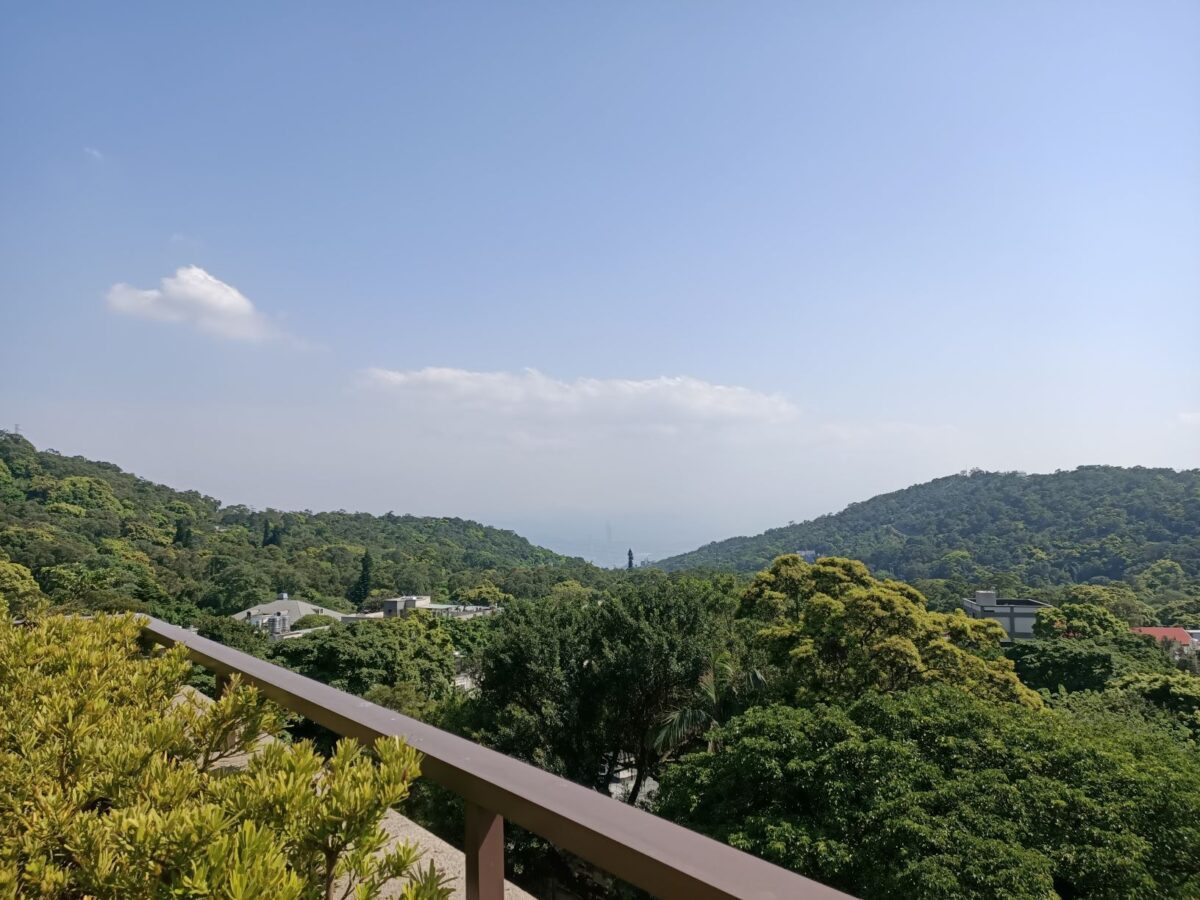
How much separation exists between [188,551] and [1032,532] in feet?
268

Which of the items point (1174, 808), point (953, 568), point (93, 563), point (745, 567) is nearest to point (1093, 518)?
point (953, 568)

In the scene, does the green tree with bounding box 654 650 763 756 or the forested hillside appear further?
the forested hillside

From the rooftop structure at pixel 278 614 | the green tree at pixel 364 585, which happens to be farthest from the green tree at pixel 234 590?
the green tree at pixel 364 585

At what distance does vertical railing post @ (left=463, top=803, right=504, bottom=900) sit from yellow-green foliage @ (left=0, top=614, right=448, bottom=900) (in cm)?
10

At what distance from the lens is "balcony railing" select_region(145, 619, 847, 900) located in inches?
26.5

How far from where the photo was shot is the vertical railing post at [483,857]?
99 centimetres

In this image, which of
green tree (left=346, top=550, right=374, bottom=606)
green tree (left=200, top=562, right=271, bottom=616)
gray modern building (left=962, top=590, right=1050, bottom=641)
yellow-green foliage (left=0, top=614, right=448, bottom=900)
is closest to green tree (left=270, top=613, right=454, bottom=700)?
yellow-green foliage (left=0, top=614, right=448, bottom=900)

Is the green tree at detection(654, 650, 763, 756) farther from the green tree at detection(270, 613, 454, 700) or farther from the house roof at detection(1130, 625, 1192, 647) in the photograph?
the house roof at detection(1130, 625, 1192, 647)

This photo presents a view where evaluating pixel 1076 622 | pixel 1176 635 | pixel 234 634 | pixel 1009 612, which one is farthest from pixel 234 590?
pixel 1176 635

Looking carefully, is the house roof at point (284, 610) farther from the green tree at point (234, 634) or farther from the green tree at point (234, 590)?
the green tree at point (234, 634)

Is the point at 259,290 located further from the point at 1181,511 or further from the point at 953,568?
the point at 1181,511

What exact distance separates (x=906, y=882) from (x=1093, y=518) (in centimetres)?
7765

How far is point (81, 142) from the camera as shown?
6.44 m

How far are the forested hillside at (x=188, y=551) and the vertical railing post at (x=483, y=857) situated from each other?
25.1 m
